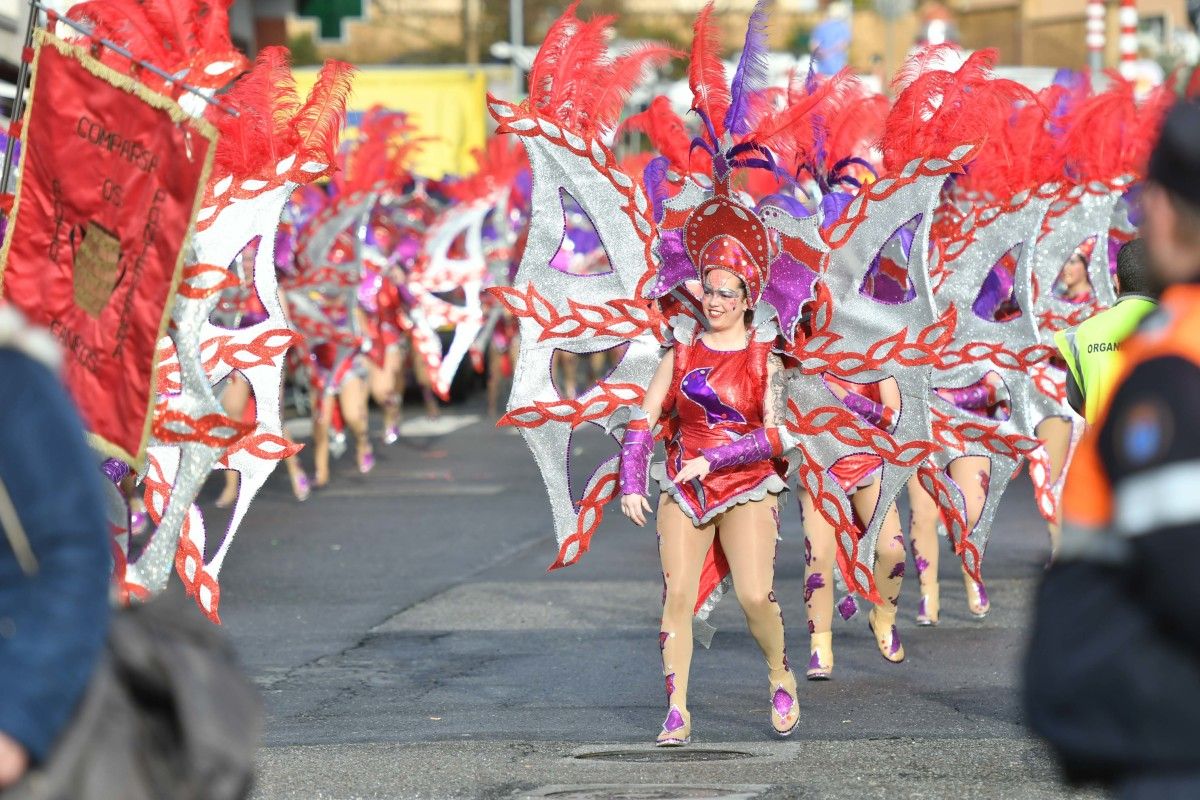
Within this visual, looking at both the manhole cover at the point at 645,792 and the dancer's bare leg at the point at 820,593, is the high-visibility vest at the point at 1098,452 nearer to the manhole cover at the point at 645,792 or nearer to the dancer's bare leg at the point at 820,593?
the manhole cover at the point at 645,792

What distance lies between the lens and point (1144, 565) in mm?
2564

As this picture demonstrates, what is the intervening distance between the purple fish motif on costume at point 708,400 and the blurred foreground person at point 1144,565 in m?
4.20

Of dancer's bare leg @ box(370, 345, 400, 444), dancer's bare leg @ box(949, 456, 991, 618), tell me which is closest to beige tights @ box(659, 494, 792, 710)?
dancer's bare leg @ box(949, 456, 991, 618)

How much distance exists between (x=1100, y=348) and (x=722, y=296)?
1279 mm

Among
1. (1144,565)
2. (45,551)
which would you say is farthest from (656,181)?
(1144,565)

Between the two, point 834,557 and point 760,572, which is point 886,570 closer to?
point 834,557

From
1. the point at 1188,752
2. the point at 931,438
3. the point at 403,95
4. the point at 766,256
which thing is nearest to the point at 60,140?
the point at 766,256

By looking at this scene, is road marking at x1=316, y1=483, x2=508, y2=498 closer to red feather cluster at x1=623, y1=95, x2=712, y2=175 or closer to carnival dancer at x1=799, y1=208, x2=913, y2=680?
carnival dancer at x1=799, y1=208, x2=913, y2=680

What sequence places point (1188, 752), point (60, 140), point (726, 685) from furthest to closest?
point (726, 685)
point (60, 140)
point (1188, 752)

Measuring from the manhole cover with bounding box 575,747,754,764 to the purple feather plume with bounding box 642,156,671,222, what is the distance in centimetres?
224

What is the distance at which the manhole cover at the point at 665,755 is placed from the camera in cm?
673

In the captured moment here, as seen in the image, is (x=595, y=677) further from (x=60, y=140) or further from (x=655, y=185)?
(x=60, y=140)

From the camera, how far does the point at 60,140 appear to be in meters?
4.95

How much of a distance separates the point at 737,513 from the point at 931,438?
118 centimetres
